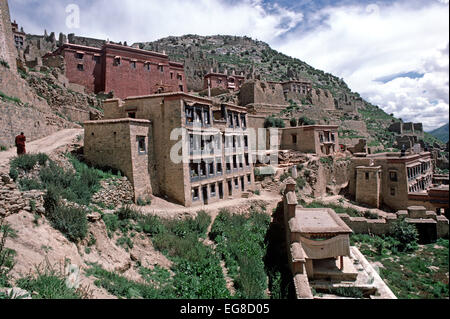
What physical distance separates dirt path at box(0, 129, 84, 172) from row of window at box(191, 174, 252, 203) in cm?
892

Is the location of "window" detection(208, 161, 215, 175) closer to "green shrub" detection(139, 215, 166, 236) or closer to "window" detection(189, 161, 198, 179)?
"window" detection(189, 161, 198, 179)

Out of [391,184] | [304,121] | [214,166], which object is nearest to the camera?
[214,166]

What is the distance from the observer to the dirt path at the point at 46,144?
13.9 meters

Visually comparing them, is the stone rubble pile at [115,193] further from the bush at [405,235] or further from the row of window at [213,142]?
the bush at [405,235]

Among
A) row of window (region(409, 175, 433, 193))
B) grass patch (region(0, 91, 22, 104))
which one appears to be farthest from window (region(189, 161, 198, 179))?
row of window (region(409, 175, 433, 193))

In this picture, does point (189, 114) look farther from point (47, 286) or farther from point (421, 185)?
point (421, 185)

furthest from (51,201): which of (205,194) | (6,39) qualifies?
(6,39)

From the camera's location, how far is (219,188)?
23.5 m

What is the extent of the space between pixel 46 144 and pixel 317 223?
16.8 m

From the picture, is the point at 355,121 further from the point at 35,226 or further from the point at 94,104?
the point at 35,226

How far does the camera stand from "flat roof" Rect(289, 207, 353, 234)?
567 inches

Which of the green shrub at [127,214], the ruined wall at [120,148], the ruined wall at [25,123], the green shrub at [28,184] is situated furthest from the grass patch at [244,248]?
the ruined wall at [25,123]

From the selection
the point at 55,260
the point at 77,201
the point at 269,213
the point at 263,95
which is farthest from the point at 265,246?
the point at 263,95
